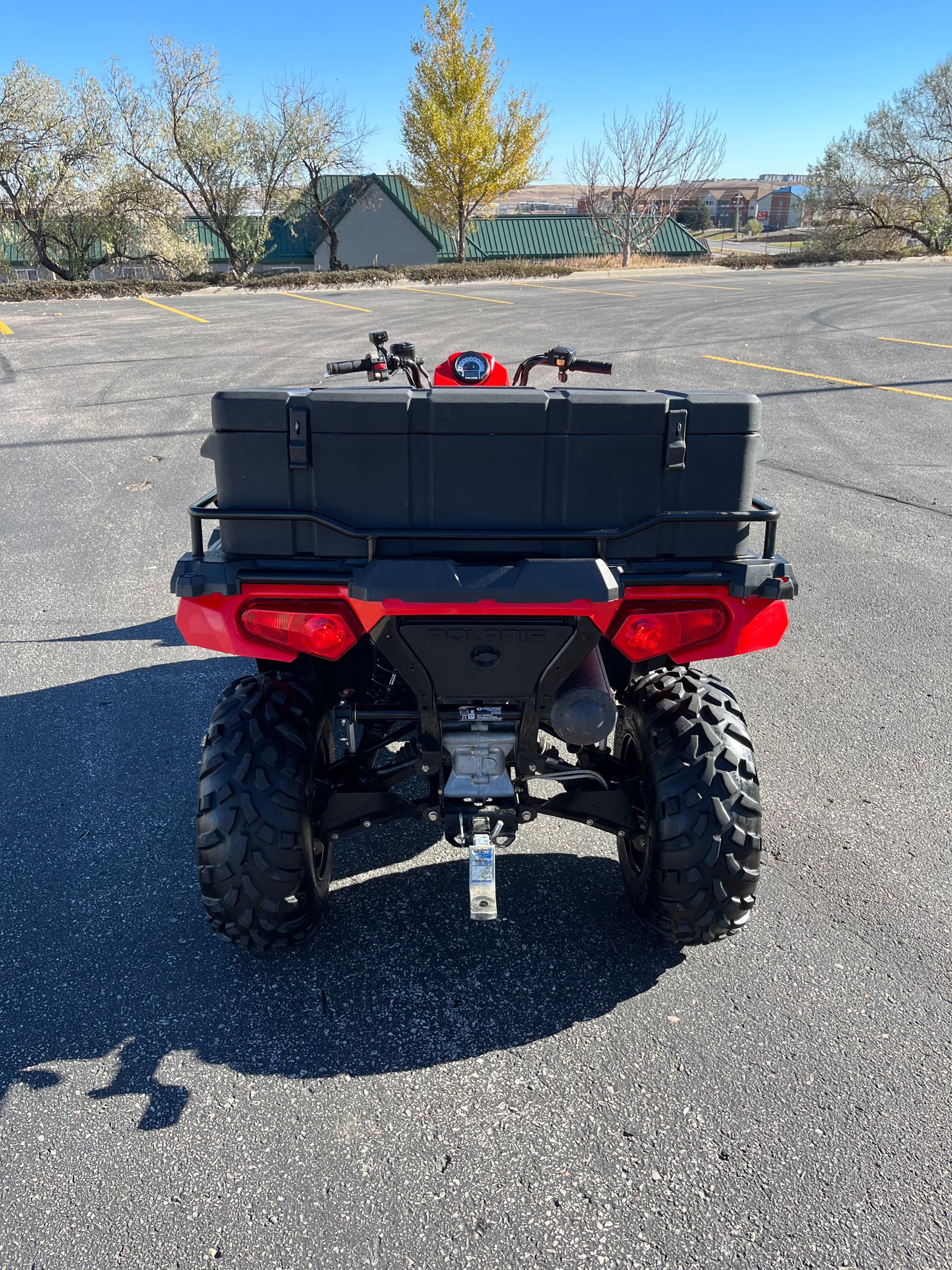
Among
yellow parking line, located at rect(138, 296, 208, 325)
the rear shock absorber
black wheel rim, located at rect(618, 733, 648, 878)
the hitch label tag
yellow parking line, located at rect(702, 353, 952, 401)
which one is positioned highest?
yellow parking line, located at rect(138, 296, 208, 325)

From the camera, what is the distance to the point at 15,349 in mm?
14133

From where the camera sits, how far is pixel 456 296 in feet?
69.2

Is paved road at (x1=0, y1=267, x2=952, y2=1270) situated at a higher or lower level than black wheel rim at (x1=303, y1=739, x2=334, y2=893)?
lower

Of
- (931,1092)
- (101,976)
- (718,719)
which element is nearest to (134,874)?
(101,976)

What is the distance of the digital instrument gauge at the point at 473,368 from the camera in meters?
3.72

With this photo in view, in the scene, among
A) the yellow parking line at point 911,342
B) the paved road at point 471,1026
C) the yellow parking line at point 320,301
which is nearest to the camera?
the paved road at point 471,1026

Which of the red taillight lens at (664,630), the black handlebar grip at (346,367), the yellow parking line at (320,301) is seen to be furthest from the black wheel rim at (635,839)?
the yellow parking line at (320,301)

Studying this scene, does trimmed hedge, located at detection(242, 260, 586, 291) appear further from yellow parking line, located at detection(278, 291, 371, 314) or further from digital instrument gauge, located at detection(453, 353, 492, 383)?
digital instrument gauge, located at detection(453, 353, 492, 383)

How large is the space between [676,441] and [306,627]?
1077 millimetres

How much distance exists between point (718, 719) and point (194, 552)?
156cm

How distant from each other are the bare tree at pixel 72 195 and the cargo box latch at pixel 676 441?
34.4m

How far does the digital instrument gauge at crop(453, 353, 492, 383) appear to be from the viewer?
12.2ft

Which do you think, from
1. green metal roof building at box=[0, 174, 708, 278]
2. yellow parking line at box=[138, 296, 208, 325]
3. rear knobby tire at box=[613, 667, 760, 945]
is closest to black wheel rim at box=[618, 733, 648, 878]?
rear knobby tire at box=[613, 667, 760, 945]

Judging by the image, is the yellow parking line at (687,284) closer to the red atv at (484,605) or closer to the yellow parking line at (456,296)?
the yellow parking line at (456,296)
